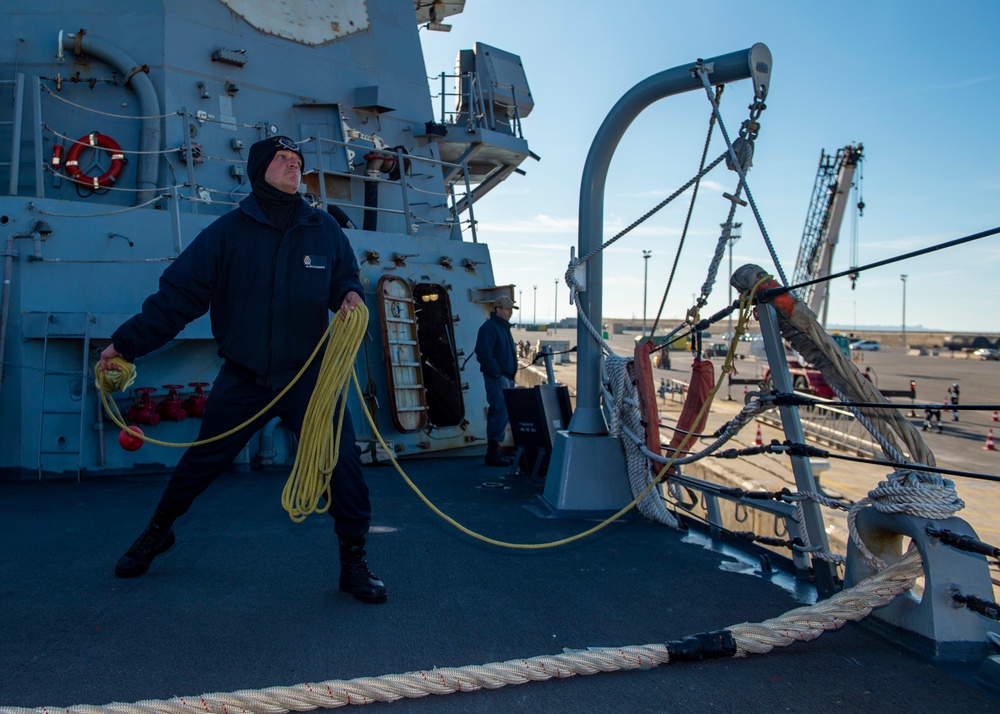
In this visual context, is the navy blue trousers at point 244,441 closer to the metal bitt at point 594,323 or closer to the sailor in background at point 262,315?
the sailor in background at point 262,315

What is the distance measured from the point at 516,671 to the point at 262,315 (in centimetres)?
168

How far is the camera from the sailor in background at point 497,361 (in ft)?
22.8

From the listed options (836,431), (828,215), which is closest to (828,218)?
(828,215)

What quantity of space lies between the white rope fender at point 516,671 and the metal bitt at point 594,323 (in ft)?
6.17

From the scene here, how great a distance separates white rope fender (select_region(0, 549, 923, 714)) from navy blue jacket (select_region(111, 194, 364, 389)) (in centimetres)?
135

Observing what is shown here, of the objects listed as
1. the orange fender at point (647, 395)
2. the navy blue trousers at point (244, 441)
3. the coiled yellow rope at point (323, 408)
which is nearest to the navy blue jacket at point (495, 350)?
the orange fender at point (647, 395)

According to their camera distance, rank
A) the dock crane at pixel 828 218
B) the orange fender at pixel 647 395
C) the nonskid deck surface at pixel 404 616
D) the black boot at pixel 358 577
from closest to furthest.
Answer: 1. the nonskid deck surface at pixel 404 616
2. the black boot at pixel 358 577
3. the orange fender at pixel 647 395
4. the dock crane at pixel 828 218

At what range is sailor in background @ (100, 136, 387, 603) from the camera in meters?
3.07

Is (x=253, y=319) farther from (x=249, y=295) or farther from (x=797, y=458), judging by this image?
(x=797, y=458)

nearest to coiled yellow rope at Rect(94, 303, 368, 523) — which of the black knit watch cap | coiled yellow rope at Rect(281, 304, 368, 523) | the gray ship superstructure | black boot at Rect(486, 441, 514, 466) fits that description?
coiled yellow rope at Rect(281, 304, 368, 523)

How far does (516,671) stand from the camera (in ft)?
7.43

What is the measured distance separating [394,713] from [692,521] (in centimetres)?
264

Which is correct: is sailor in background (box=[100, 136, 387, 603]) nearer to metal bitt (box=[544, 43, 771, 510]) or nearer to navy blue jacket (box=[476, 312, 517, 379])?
metal bitt (box=[544, 43, 771, 510])

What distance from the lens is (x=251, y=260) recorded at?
3094 mm
